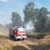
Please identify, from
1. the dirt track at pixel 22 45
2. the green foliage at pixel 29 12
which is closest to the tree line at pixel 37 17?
the green foliage at pixel 29 12

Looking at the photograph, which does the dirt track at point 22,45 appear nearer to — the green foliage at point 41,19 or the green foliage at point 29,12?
the green foliage at point 41,19

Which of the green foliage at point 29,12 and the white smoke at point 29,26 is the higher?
the green foliage at point 29,12

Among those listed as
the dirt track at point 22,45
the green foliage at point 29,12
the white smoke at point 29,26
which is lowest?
the dirt track at point 22,45

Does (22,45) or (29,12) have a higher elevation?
(29,12)

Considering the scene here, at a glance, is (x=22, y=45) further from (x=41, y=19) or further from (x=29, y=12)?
(x=29, y=12)

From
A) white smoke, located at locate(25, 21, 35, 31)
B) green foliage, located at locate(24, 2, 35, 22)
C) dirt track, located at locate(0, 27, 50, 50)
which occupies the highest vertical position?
green foliage, located at locate(24, 2, 35, 22)

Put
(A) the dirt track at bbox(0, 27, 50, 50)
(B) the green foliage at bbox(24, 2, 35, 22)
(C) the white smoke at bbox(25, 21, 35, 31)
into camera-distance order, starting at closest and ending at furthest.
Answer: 1. (A) the dirt track at bbox(0, 27, 50, 50)
2. (C) the white smoke at bbox(25, 21, 35, 31)
3. (B) the green foliage at bbox(24, 2, 35, 22)

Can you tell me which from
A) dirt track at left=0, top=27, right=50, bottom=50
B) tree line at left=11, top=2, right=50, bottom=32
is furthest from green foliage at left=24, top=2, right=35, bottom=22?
dirt track at left=0, top=27, right=50, bottom=50

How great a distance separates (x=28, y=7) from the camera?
8900cm

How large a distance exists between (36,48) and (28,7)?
2390 inches

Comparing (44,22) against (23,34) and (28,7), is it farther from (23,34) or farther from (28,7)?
(23,34)

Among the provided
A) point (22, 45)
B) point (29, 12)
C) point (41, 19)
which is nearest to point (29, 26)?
point (41, 19)

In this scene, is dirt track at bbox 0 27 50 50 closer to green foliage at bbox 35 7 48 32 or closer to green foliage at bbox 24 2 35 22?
green foliage at bbox 35 7 48 32

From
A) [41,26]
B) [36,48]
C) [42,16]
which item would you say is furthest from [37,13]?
[36,48]
